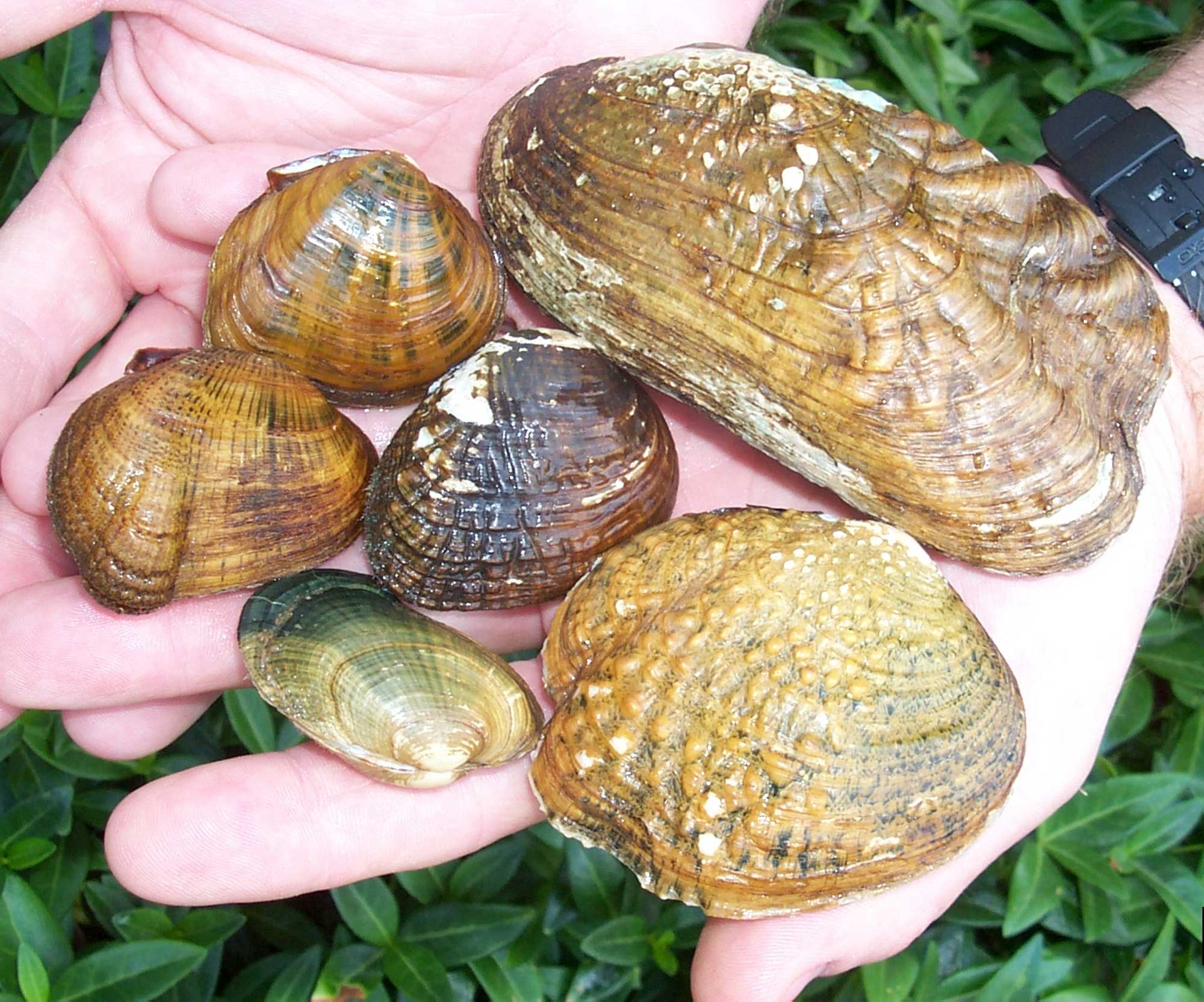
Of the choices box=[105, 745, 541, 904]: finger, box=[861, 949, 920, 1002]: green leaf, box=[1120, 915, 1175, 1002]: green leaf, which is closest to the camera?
box=[105, 745, 541, 904]: finger

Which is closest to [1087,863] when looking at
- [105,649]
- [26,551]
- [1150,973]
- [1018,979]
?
[1150,973]

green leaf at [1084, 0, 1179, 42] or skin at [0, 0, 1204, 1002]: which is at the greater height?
green leaf at [1084, 0, 1179, 42]

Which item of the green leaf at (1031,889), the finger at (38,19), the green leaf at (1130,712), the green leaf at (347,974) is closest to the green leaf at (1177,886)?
the green leaf at (1031,889)

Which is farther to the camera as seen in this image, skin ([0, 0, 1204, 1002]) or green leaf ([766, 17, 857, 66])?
green leaf ([766, 17, 857, 66])

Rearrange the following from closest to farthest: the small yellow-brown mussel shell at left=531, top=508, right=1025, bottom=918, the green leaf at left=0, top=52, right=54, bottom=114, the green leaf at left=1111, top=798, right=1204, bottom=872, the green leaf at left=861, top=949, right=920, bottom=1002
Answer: the small yellow-brown mussel shell at left=531, top=508, right=1025, bottom=918 → the green leaf at left=861, top=949, right=920, bottom=1002 → the green leaf at left=1111, top=798, right=1204, bottom=872 → the green leaf at left=0, top=52, right=54, bottom=114

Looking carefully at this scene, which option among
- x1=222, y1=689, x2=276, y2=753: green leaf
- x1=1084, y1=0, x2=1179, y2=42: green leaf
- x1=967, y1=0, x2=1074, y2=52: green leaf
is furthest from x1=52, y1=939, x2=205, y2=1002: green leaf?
x1=1084, y1=0, x2=1179, y2=42: green leaf

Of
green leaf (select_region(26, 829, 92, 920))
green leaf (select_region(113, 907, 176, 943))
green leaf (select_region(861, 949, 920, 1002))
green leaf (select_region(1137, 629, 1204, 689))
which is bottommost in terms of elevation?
green leaf (select_region(26, 829, 92, 920))

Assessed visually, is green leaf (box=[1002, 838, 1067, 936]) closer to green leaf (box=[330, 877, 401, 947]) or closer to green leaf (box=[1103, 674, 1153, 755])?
green leaf (box=[1103, 674, 1153, 755])
